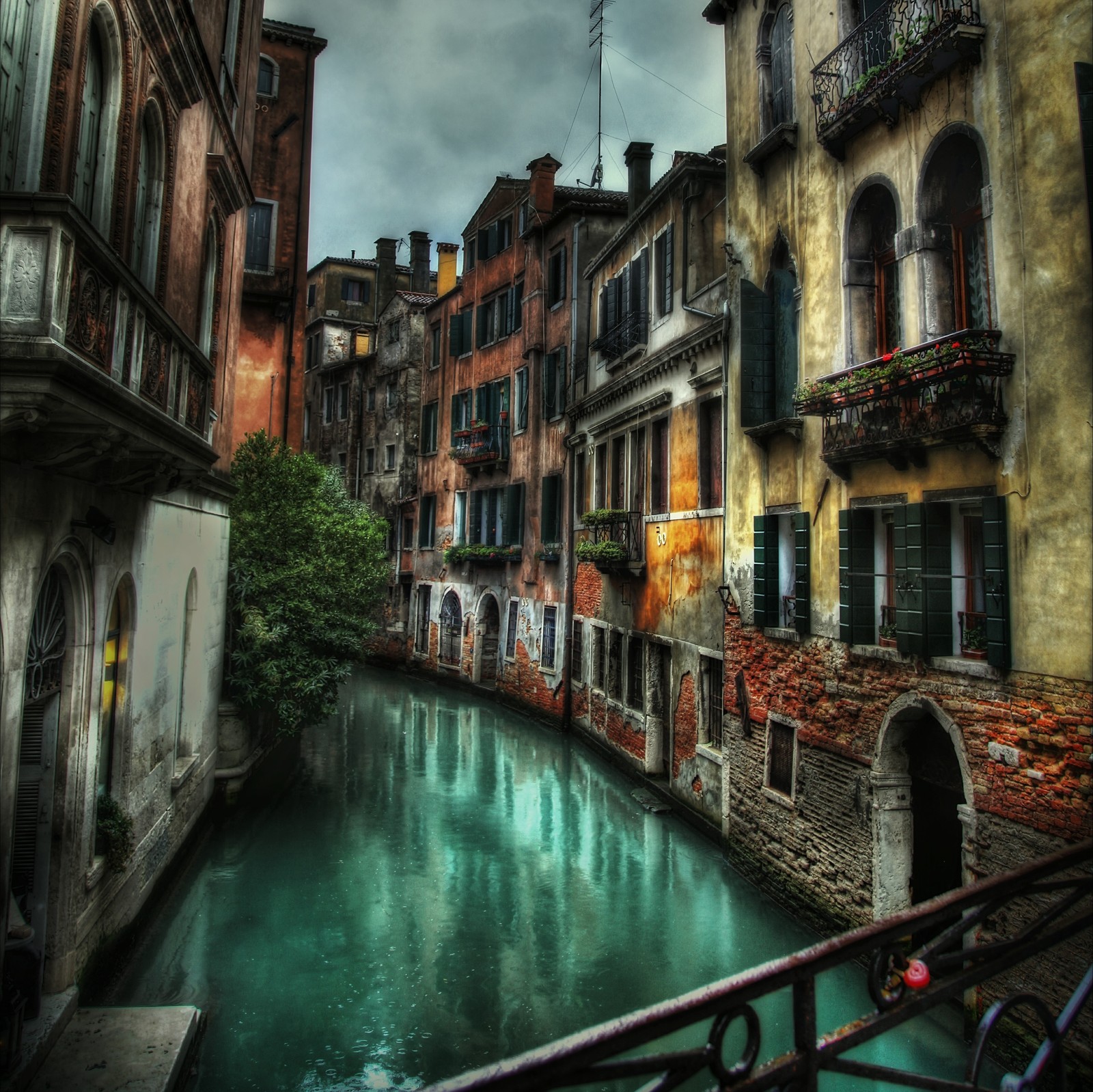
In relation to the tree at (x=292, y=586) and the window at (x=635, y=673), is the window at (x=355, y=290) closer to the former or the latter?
the tree at (x=292, y=586)

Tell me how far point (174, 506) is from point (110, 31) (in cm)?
443

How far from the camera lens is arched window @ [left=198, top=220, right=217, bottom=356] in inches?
396

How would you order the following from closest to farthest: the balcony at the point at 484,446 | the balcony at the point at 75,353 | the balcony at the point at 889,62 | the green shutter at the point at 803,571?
the balcony at the point at 75,353
the balcony at the point at 889,62
the green shutter at the point at 803,571
the balcony at the point at 484,446

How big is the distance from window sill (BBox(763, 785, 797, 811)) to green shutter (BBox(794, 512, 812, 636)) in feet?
6.21

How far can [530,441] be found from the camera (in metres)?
21.7

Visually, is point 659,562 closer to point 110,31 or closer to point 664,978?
point 664,978

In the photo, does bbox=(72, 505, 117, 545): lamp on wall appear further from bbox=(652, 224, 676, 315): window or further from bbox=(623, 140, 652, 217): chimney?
bbox=(623, 140, 652, 217): chimney

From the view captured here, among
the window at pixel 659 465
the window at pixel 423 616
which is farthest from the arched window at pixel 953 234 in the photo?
the window at pixel 423 616

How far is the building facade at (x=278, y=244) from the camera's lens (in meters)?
17.0

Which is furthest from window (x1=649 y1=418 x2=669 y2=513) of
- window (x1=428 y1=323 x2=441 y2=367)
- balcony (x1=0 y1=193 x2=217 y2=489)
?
window (x1=428 y1=323 x2=441 y2=367)

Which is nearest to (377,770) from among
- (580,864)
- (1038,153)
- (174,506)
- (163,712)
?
(580,864)

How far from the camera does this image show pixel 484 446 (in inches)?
926

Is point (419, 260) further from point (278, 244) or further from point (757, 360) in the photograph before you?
point (757, 360)

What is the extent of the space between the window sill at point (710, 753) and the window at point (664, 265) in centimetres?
688
